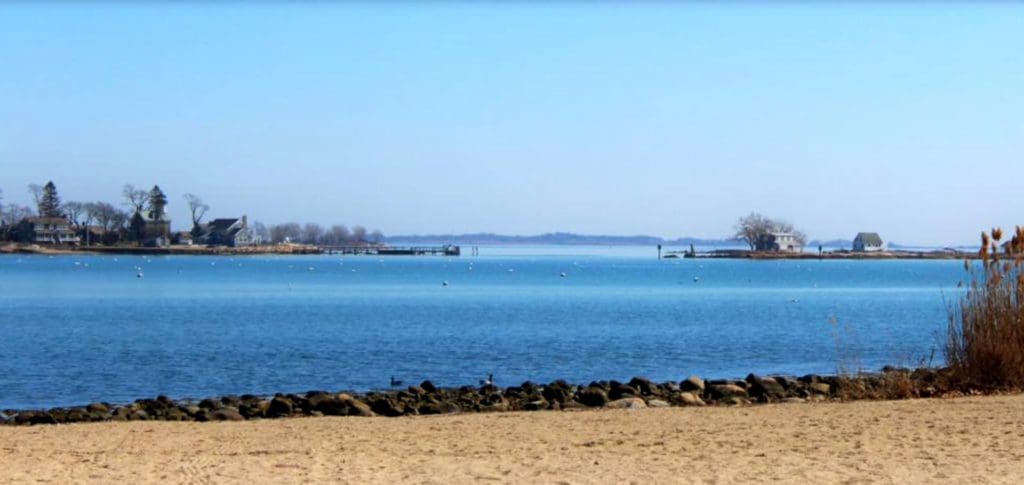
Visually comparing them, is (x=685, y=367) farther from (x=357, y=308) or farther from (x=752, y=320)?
(x=357, y=308)

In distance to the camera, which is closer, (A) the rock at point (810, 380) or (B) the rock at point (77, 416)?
(B) the rock at point (77, 416)

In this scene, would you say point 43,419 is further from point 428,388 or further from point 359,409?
point 428,388

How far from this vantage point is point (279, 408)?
23000 mm

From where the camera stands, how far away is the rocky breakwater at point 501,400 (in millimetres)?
22078

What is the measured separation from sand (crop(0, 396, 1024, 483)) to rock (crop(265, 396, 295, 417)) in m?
2.57

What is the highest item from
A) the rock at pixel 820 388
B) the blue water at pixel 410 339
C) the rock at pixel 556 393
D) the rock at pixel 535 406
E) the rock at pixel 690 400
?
the rock at pixel 690 400

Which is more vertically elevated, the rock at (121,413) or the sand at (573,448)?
the sand at (573,448)

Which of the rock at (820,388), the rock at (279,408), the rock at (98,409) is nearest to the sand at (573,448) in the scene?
the rock at (279,408)

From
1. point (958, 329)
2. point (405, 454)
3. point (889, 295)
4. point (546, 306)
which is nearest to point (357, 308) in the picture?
point (546, 306)

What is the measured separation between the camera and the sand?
1293cm

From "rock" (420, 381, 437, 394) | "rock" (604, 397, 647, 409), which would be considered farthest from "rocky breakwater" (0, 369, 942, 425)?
"rock" (420, 381, 437, 394)

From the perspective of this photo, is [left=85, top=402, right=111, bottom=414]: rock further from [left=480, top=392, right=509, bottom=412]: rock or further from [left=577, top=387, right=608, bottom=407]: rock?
[left=577, top=387, right=608, bottom=407]: rock

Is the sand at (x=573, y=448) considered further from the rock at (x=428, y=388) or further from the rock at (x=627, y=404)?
the rock at (x=428, y=388)

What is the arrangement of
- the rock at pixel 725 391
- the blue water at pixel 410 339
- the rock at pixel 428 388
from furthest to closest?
the blue water at pixel 410 339, the rock at pixel 428 388, the rock at pixel 725 391
